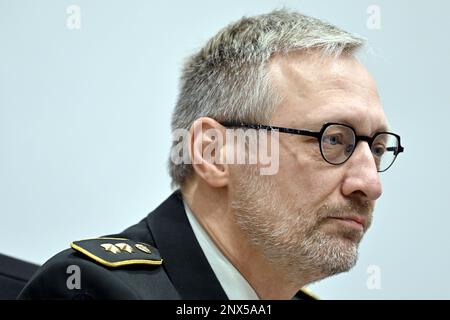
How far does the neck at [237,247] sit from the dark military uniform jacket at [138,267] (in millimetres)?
54

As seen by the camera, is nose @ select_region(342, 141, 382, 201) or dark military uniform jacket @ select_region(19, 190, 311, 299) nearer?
dark military uniform jacket @ select_region(19, 190, 311, 299)

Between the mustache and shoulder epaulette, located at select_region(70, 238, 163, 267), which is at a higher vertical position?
the mustache

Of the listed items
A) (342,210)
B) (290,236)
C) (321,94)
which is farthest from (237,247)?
(321,94)

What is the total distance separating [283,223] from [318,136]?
7.9 inches

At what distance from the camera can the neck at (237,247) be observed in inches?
62.0

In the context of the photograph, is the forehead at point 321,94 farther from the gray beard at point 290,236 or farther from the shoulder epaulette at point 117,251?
the shoulder epaulette at point 117,251

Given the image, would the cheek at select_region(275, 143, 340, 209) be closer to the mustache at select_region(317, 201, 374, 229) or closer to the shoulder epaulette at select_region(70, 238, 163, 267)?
the mustache at select_region(317, 201, 374, 229)

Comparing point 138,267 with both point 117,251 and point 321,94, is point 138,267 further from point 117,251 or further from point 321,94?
point 321,94

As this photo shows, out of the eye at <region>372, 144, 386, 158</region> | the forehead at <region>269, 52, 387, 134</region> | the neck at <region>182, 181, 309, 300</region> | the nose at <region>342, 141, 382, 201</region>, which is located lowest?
the neck at <region>182, 181, 309, 300</region>

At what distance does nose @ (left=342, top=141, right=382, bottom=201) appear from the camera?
152 centimetres

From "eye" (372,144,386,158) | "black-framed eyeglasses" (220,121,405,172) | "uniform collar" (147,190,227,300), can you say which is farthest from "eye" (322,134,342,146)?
"uniform collar" (147,190,227,300)

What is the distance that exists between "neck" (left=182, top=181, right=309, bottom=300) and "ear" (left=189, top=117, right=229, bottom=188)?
0.03 metres
